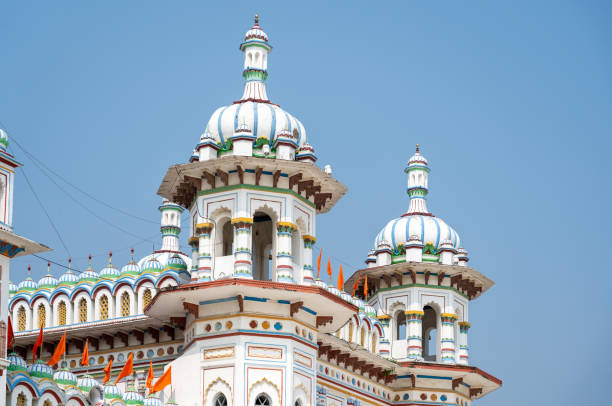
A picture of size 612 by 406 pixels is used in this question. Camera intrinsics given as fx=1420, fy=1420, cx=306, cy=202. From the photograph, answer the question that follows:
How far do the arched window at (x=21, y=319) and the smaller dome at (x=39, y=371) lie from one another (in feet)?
31.1

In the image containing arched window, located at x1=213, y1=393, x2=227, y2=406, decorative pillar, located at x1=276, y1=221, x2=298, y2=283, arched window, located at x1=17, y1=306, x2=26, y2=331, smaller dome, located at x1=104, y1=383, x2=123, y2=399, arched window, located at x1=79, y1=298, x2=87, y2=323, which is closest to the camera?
smaller dome, located at x1=104, y1=383, x2=123, y2=399

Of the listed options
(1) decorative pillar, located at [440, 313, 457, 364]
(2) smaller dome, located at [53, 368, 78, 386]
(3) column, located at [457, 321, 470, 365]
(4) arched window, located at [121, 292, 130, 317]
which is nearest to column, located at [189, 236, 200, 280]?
(4) arched window, located at [121, 292, 130, 317]

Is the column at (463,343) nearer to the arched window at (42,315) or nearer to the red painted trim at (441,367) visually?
the red painted trim at (441,367)

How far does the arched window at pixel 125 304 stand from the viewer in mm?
38156

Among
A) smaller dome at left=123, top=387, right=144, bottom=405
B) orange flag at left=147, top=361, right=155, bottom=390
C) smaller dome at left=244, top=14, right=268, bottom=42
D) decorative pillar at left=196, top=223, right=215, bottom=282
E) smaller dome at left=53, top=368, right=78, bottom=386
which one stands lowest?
smaller dome at left=123, top=387, right=144, bottom=405

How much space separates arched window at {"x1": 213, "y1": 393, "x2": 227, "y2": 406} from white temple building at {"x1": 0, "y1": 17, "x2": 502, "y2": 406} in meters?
0.05

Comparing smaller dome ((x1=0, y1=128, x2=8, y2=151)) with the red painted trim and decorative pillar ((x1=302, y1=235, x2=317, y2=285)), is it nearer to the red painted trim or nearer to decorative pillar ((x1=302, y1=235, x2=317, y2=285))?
decorative pillar ((x1=302, y1=235, x2=317, y2=285))

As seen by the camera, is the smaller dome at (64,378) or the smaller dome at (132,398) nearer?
the smaller dome at (64,378)

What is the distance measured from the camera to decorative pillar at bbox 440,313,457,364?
45125 mm

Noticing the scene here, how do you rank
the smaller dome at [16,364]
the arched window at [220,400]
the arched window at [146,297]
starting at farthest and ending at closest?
the arched window at [146,297] < the arched window at [220,400] < the smaller dome at [16,364]

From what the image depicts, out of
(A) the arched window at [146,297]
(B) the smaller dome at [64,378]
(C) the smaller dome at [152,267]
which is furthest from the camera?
(C) the smaller dome at [152,267]

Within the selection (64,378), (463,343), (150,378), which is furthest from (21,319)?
(463,343)

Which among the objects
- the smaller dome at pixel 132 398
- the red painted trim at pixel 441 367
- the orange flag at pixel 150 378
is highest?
the red painted trim at pixel 441 367

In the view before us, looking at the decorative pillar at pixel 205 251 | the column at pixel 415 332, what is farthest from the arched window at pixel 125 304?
the column at pixel 415 332
